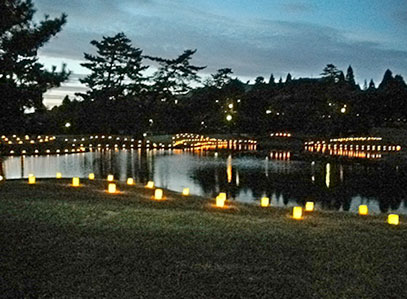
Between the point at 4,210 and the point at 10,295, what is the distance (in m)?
3.96

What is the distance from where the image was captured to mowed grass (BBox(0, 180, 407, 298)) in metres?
4.27

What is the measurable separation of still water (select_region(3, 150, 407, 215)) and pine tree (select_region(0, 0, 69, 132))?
596cm

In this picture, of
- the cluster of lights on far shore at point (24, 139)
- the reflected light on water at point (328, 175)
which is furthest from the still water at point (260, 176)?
the cluster of lights on far shore at point (24, 139)

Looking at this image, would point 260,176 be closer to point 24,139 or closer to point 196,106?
point 24,139

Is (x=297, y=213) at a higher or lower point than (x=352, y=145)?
lower

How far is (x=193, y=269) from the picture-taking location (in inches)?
188

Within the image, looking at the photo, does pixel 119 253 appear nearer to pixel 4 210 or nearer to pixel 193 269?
pixel 193 269

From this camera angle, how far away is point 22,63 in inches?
330

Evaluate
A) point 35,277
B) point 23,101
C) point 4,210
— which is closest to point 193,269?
point 35,277

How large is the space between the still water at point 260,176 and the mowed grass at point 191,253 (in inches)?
174

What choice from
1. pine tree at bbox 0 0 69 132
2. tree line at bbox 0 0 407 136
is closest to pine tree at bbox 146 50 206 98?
tree line at bbox 0 0 407 136

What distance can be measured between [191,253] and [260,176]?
482 inches

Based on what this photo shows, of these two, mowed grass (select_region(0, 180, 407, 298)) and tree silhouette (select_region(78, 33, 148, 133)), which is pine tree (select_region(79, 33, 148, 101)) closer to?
tree silhouette (select_region(78, 33, 148, 133))

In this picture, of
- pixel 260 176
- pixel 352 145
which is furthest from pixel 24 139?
pixel 352 145
